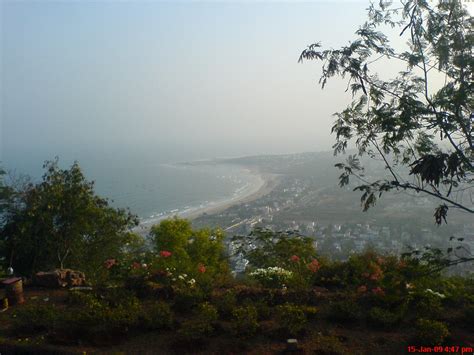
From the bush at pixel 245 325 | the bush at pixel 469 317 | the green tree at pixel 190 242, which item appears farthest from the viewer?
the green tree at pixel 190 242

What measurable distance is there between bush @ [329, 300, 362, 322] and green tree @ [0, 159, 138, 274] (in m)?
9.17

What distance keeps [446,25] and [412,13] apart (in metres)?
0.58

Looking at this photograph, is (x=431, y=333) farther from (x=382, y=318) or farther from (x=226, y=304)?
(x=226, y=304)

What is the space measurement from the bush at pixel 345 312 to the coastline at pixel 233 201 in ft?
70.6

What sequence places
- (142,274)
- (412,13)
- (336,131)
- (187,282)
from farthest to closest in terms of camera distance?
1. (142,274)
2. (187,282)
3. (336,131)
4. (412,13)

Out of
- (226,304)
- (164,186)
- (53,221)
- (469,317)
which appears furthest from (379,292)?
(164,186)

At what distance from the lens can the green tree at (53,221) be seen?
12.6 metres

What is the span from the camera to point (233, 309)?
685 cm

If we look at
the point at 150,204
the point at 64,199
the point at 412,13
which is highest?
the point at 412,13

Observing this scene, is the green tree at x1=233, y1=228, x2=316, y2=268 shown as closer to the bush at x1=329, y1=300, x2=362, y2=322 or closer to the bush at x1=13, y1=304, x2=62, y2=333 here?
the bush at x1=329, y1=300, x2=362, y2=322

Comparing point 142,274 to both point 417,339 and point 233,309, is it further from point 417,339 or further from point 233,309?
point 417,339

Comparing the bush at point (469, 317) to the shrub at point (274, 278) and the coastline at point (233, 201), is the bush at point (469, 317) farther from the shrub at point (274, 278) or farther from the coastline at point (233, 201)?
the coastline at point (233, 201)

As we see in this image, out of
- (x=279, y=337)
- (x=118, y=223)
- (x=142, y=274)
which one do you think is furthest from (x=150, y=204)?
(x=279, y=337)

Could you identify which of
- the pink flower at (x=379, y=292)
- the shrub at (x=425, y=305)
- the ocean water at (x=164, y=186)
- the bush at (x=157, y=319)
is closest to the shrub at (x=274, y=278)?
the pink flower at (x=379, y=292)
